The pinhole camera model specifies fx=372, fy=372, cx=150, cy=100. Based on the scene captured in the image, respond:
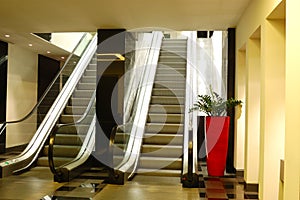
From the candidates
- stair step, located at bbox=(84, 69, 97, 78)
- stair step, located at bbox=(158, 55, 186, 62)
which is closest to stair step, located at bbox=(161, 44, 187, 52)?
stair step, located at bbox=(158, 55, 186, 62)

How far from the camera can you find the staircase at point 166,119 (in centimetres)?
742

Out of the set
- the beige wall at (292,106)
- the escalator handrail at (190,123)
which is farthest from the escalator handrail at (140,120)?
the beige wall at (292,106)

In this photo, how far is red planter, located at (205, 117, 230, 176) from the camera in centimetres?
702

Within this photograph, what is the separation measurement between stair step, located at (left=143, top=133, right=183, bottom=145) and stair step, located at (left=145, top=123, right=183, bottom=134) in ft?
0.83

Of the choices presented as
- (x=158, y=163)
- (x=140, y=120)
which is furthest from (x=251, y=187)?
(x=140, y=120)

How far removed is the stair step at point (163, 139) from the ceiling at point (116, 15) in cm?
234

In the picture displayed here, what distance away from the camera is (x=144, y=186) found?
20.3 ft

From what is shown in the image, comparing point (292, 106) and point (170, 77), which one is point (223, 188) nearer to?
point (292, 106)

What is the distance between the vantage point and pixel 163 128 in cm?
862

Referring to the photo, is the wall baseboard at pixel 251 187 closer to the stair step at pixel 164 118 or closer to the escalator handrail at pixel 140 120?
the escalator handrail at pixel 140 120

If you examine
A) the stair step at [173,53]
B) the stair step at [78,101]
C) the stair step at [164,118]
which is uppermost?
the stair step at [173,53]

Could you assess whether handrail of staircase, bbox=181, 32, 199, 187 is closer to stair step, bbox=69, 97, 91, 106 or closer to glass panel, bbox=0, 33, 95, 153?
stair step, bbox=69, 97, 91, 106

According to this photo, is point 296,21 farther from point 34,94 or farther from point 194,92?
point 34,94

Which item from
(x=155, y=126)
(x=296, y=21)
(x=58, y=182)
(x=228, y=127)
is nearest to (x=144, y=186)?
(x=58, y=182)
